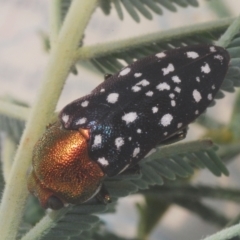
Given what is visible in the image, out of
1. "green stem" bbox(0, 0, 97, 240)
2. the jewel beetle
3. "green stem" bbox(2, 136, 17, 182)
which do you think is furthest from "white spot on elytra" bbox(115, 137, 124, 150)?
"green stem" bbox(2, 136, 17, 182)

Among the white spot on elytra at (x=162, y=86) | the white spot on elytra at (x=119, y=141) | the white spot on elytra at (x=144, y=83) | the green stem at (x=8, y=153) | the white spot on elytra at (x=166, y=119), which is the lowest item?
the green stem at (x=8, y=153)

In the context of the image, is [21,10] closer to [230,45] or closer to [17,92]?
[17,92]

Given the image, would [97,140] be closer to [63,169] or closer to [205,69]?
[63,169]

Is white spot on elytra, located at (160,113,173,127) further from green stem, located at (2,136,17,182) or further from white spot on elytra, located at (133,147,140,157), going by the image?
green stem, located at (2,136,17,182)

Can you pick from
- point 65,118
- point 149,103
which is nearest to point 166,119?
point 149,103

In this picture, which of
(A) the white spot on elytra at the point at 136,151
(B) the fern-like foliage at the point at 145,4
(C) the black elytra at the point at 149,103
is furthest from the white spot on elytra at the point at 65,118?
(B) the fern-like foliage at the point at 145,4

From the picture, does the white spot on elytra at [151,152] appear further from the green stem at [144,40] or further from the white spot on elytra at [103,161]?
the green stem at [144,40]

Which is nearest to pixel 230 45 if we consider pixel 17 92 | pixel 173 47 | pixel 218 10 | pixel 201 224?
pixel 173 47
